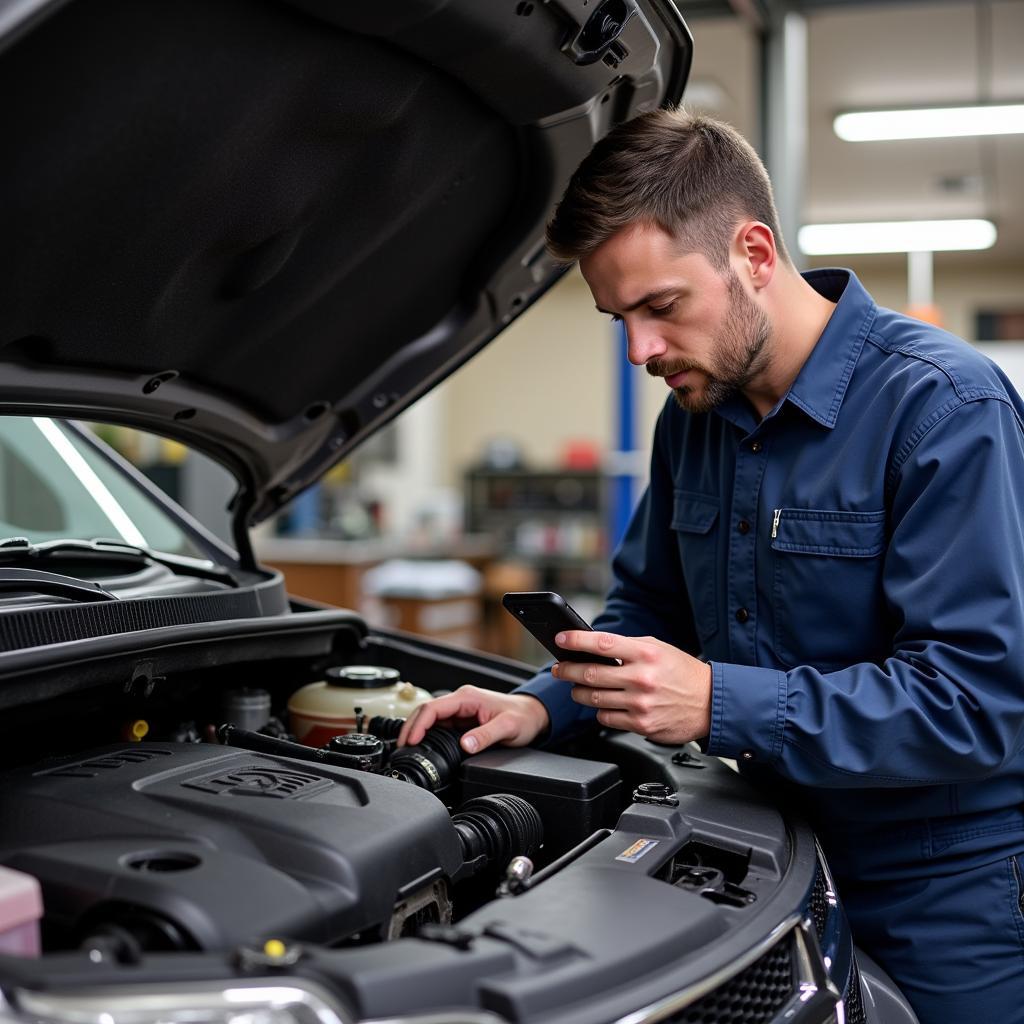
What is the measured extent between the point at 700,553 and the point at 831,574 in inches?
9.6

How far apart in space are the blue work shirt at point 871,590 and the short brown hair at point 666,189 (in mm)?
198

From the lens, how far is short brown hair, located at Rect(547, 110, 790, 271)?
1.49 meters

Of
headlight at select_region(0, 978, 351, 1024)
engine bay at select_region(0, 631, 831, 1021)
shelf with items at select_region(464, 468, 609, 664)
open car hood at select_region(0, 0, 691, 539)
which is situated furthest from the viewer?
shelf with items at select_region(464, 468, 609, 664)

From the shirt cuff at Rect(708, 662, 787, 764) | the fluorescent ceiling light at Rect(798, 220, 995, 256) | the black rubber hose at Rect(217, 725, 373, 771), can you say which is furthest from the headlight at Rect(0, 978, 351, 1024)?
the fluorescent ceiling light at Rect(798, 220, 995, 256)

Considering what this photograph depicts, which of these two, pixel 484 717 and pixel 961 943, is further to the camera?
pixel 484 717

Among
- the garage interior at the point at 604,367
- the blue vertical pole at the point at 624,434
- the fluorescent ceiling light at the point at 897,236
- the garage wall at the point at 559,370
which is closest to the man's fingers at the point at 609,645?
the garage interior at the point at 604,367

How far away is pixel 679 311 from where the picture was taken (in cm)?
151

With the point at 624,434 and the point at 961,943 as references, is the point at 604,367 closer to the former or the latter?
the point at 624,434

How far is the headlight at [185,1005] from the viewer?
78 cm

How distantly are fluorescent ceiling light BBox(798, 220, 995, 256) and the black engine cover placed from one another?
26.7 ft

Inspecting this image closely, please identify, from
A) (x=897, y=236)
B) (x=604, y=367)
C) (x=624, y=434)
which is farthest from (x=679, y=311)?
(x=604, y=367)

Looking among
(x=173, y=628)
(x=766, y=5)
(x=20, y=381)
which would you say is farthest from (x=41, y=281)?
(x=766, y=5)

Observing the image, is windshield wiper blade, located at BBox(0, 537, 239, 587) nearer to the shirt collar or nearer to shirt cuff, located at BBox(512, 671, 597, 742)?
shirt cuff, located at BBox(512, 671, 597, 742)

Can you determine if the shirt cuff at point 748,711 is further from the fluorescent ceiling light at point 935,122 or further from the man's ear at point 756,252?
the fluorescent ceiling light at point 935,122
